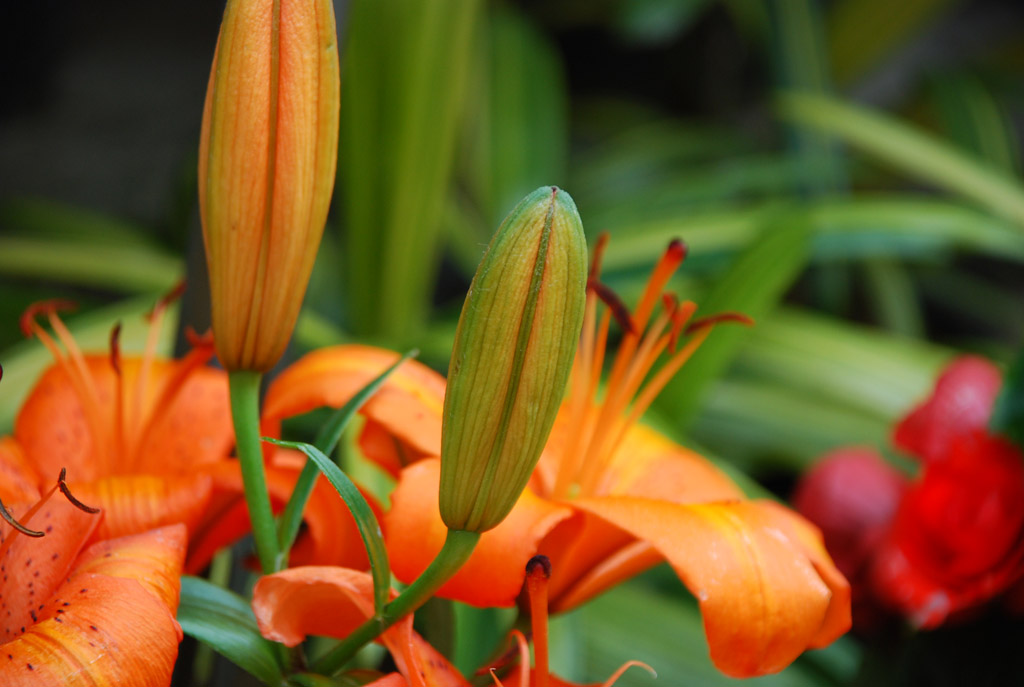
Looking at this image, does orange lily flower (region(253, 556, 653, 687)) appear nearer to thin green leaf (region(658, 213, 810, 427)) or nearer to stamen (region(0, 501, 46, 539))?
stamen (region(0, 501, 46, 539))

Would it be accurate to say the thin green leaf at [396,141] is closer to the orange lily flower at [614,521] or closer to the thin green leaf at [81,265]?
the thin green leaf at [81,265]

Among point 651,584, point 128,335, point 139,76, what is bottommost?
point 651,584

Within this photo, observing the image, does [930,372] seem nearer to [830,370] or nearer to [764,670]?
[830,370]

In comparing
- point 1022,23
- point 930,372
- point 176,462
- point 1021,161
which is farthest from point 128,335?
point 1022,23

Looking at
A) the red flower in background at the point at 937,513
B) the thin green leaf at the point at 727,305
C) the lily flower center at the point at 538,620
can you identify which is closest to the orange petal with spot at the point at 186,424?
the lily flower center at the point at 538,620

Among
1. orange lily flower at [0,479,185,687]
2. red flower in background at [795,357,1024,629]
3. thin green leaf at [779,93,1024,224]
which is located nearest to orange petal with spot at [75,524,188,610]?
orange lily flower at [0,479,185,687]

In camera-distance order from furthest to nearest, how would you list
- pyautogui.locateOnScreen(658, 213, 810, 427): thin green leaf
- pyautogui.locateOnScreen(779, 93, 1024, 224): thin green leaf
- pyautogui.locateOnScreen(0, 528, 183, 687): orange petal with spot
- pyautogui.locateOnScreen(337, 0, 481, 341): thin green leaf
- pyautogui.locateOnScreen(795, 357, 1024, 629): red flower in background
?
pyautogui.locateOnScreen(779, 93, 1024, 224): thin green leaf < pyautogui.locateOnScreen(337, 0, 481, 341): thin green leaf < pyautogui.locateOnScreen(658, 213, 810, 427): thin green leaf < pyautogui.locateOnScreen(795, 357, 1024, 629): red flower in background < pyautogui.locateOnScreen(0, 528, 183, 687): orange petal with spot
